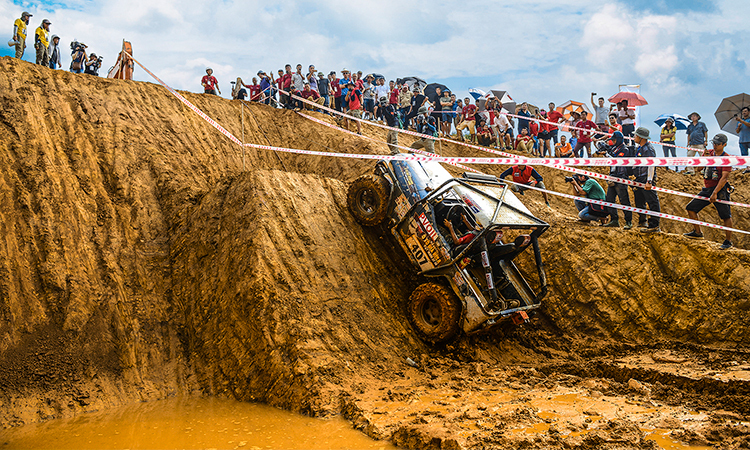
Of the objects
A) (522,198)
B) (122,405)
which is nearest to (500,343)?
(522,198)

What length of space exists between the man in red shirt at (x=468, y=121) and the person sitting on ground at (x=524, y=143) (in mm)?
1607

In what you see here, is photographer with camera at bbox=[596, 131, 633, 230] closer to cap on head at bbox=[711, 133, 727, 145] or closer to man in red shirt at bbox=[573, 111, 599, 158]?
cap on head at bbox=[711, 133, 727, 145]

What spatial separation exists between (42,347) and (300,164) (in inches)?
337

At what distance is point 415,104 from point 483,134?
2763 mm

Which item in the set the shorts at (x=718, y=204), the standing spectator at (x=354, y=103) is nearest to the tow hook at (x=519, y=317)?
the shorts at (x=718, y=204)

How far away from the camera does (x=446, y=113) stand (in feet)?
59.7

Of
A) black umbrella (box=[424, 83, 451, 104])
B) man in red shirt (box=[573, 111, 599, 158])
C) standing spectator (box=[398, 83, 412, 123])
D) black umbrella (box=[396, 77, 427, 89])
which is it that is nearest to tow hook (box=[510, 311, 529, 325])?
man in red shirt (box=[573, 111, 599, 158])

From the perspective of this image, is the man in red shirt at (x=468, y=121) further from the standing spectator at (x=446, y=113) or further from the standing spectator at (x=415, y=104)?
the standing spectator at (x=415, y=104)

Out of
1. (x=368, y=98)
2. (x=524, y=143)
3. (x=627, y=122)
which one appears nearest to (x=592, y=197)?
(x=627, y=122)

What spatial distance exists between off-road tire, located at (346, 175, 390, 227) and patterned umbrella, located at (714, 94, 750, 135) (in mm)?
10959

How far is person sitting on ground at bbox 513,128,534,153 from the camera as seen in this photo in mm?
16531

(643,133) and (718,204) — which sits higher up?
(643,133)

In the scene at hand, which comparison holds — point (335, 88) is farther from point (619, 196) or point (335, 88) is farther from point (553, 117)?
point (619, 196)

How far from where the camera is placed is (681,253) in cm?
880
